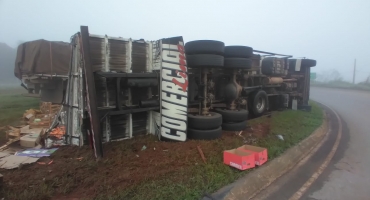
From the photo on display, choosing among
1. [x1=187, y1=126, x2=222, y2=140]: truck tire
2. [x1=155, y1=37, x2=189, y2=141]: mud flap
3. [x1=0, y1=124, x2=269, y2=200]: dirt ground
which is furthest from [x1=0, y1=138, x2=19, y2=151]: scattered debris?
[x1=187, y1=126, x2=222, y2=140]: truck tire

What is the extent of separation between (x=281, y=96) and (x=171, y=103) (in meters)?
7.31

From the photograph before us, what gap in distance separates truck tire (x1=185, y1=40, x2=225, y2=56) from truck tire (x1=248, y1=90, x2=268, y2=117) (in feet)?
11.2

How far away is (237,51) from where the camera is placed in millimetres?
6703

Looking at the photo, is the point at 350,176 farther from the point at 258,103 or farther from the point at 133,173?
the point at 258,103

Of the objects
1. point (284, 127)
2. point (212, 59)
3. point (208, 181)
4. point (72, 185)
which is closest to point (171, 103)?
point (212, 59)

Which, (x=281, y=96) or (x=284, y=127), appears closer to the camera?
(x=284, y=127)

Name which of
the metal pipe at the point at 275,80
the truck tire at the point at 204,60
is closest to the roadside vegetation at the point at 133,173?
the truck tire at the point at 204,60

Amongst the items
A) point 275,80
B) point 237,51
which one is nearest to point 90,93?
point 237,51

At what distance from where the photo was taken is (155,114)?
565cm

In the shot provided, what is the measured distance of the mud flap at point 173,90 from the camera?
17.2 feet

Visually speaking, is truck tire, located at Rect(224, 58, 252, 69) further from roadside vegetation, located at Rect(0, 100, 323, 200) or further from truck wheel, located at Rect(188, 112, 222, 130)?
roadside vegetation, located at Rect(0, 100, 323, 200)

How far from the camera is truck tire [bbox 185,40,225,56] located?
224 inches

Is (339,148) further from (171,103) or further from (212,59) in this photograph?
(171,103)

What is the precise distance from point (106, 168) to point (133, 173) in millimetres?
550
